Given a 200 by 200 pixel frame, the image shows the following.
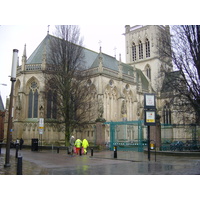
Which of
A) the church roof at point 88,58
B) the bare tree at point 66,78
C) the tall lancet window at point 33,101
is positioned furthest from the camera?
the church roof at point 88,58

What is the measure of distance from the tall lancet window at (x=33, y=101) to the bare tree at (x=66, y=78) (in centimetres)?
751

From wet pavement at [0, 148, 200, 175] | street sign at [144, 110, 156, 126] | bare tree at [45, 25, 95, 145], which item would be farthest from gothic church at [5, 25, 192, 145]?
wet pavement at [0, 148, 200, 175]

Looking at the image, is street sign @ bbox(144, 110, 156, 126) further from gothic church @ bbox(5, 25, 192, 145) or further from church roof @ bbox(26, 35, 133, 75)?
church roof @ bbox(26, 35, 133, 75)

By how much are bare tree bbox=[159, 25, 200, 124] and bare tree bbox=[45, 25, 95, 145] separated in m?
10.9

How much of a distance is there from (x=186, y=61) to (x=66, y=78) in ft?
43.0

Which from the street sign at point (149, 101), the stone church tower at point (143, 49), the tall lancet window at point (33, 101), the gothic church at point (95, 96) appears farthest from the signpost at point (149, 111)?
the stone church tower at point (143, 49)

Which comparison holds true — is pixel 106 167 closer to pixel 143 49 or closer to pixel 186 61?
pixel 186 61

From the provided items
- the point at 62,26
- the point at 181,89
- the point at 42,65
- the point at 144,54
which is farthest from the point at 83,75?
the point at 144,54

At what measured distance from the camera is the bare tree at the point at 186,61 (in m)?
17.6

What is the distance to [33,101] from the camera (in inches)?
1384

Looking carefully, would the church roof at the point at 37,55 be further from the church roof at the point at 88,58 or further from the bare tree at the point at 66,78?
the bare tree at the point at 66,78

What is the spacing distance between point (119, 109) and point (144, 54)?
24.2m

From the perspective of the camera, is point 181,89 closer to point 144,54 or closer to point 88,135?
point 88,135

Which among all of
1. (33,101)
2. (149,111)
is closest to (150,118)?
(149,111)
